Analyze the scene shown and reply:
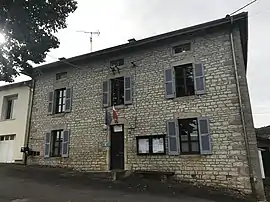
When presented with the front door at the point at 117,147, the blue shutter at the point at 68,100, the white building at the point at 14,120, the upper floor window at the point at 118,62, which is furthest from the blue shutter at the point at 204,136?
the white building at the point at 14,120

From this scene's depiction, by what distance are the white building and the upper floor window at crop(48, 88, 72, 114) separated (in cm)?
197

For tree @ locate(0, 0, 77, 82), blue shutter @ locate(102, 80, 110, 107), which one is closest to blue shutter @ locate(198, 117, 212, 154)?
blue shutter @ locate(102, 80, 110, 107)

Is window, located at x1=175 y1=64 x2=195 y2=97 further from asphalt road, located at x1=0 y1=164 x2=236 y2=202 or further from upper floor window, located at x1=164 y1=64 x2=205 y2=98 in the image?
asphalt road, located at x1=0 y1=164 x2=236 y2=202

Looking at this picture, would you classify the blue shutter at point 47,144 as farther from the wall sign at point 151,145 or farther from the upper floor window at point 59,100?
the wall sign at point 151,145

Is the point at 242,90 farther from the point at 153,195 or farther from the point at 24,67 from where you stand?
the point at 24,67

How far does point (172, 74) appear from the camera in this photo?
37.1 ft

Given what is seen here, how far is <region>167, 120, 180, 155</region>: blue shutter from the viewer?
34.2 feet

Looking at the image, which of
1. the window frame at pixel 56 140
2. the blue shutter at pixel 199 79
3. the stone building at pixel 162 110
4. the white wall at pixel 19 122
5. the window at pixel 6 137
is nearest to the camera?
the stone building at pixel 162 110

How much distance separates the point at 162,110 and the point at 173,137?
1.27 m

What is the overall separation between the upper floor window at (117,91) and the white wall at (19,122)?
5.74m

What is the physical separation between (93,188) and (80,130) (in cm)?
451

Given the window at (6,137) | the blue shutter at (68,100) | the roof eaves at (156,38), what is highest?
the roof eaves at (156,38)

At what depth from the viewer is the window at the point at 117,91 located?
12.5m

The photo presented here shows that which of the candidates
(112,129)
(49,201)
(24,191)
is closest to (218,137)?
(112,129)
